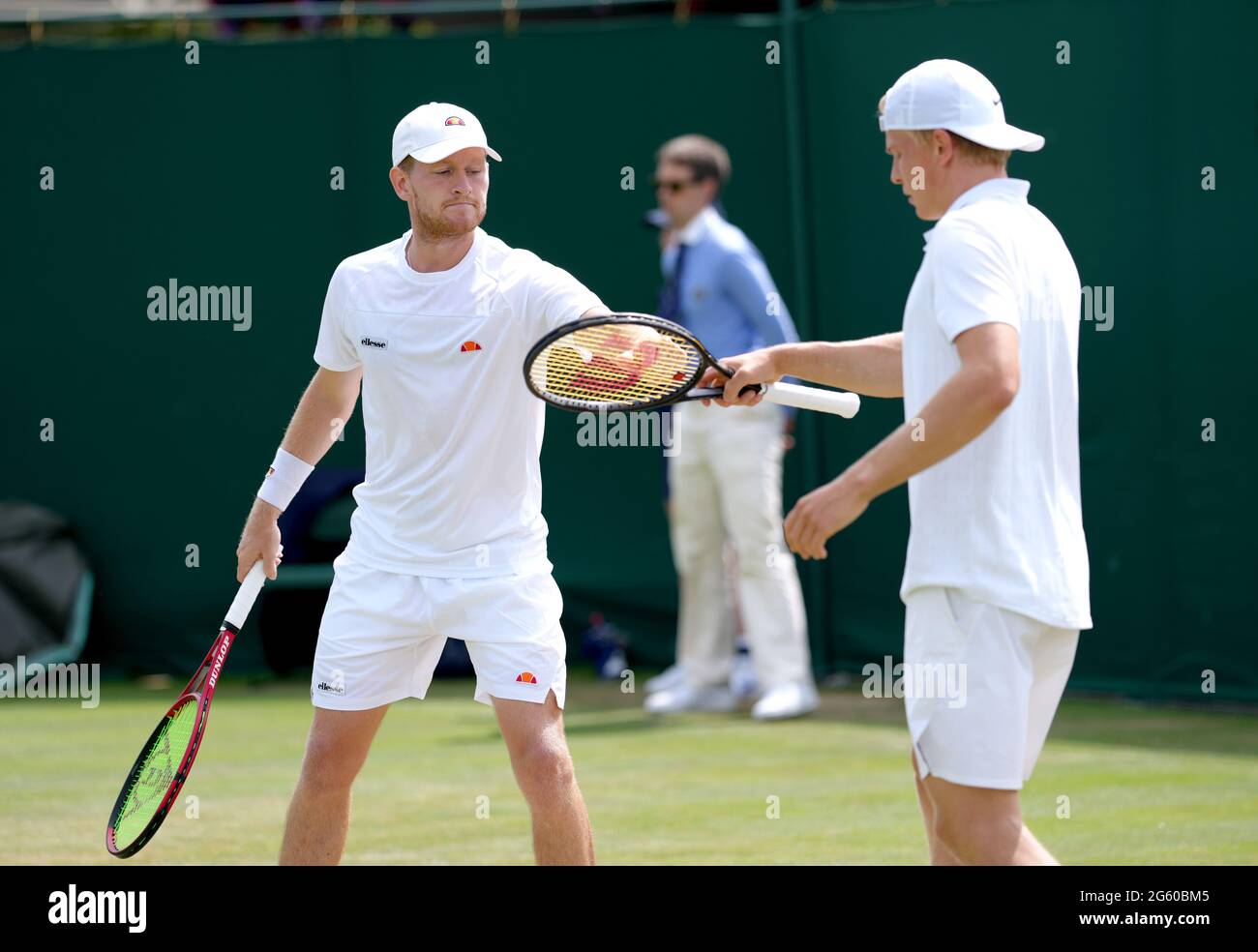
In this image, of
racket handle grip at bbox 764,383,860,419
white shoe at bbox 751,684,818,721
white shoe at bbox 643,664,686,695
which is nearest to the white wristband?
racket handle grip at bbox 764,383,860,419

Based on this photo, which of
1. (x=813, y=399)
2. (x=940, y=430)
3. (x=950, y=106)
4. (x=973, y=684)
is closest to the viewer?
(x=940, y=430)

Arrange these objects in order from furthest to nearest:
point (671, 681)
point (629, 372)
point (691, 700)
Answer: point (671, 681), point (691, 700), point (629, 372)

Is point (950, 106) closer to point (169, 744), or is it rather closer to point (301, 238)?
point (169, 744)

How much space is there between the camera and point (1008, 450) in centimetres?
358

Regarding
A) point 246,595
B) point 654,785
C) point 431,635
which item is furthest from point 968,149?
point 654,785

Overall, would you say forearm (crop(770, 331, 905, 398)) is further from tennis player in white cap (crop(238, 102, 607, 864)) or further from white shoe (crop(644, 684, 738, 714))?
white shoe (crop(644, 684, 738, 714))

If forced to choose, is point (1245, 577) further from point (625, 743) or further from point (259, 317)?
point (259, 317)

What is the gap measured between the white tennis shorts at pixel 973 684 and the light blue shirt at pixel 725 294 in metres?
4.81

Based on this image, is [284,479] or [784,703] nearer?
[284,479]

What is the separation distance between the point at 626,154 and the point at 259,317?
2193 millimetres

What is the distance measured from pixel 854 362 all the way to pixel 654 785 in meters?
3.07

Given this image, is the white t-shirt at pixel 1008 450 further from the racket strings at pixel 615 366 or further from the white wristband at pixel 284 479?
the white wristband at pixel 284 479

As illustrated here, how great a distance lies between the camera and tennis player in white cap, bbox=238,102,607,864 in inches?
176
